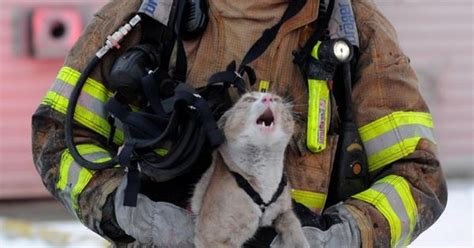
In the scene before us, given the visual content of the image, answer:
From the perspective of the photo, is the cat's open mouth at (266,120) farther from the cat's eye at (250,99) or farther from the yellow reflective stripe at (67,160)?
the yellow reflective stripe at (67,160)

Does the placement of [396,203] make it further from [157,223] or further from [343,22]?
[157,223]

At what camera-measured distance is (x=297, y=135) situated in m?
2.53

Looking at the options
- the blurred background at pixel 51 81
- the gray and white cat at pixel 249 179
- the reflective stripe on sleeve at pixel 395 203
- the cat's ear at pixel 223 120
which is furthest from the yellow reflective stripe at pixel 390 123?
the blurred background at pixel 51 81

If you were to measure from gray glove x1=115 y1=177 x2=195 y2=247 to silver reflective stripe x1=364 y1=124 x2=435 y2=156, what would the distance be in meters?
0.56

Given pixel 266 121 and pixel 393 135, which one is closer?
pixel 266 121

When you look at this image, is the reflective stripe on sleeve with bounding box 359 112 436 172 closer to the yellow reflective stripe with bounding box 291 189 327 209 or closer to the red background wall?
the yellow reflective stripe with bounding box 291 189 327 209

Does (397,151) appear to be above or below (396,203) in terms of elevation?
above

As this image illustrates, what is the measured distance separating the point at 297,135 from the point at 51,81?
522 centimetres

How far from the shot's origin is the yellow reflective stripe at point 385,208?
2.56 metres

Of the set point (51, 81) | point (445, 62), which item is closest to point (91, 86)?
point (51, 81)

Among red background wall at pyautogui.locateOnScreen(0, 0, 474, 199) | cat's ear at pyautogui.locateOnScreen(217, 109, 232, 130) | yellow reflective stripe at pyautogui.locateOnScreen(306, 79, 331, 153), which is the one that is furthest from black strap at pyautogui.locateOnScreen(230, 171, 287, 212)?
red background wall at pyautogui.locateOnScreen(0, 0, 474, 199)

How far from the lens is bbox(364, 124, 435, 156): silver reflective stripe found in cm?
262

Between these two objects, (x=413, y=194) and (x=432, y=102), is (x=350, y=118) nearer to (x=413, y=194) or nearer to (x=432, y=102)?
(x=413, y=194)

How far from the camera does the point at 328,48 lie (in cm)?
248
